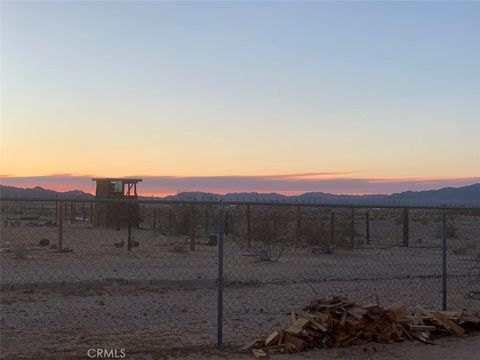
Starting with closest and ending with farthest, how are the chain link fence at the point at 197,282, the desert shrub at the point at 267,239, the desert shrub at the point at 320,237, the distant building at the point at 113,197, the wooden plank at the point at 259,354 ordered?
the wooden plank at the point at 259,354, the chain link fence at the point at 197,282, the desert shrub at the point at 267,239, the desert shrub at the point at 320,237, the distant building at the point at 113,197

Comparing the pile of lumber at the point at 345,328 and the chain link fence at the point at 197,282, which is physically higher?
the pile of lumber at the point at 345,328

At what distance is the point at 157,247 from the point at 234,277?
9.42 m

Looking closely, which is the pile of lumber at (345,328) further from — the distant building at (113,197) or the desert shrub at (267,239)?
the distant building at (113,197)

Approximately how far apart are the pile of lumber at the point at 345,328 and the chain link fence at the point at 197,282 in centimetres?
84

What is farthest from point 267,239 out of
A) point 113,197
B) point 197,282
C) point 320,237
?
point 113,197

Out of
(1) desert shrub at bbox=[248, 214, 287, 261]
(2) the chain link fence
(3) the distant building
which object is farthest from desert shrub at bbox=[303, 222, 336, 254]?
(3) the distant building

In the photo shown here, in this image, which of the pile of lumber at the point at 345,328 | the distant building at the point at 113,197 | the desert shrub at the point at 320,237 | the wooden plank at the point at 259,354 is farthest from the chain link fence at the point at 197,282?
the distant building at the point at 113,197

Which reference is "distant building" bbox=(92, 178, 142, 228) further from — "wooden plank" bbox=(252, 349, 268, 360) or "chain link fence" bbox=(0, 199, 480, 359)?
"wooden plank" bbox=(252, 349, 268, 360)

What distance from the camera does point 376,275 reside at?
54.9 ft

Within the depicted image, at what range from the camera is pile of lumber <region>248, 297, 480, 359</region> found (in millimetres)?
7906

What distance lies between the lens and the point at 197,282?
1409 cm

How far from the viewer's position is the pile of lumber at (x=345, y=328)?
7906 millimetres

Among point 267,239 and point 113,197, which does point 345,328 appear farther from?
point 113,197

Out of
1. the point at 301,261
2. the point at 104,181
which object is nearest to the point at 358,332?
the point at 301,261
